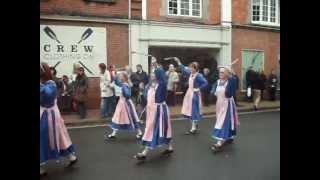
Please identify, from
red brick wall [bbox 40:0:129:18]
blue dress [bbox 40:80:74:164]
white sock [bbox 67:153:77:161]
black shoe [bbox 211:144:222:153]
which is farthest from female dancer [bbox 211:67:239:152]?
blue dress [bbox 40:80:74:164]

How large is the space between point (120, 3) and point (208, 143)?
120 cm

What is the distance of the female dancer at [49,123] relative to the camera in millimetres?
3279

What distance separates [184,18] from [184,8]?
7 centimetres

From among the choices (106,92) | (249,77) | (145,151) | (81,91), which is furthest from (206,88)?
(81,91)

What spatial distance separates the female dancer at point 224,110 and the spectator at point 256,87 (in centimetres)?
21

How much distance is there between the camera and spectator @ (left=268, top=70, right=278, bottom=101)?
3.84 meters

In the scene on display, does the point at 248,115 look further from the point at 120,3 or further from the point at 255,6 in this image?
the point at 120,3

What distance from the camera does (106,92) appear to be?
3367 mm

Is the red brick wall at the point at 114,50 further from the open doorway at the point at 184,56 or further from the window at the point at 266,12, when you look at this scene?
the window at the point at 266,12

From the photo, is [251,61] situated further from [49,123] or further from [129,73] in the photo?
[49,123]

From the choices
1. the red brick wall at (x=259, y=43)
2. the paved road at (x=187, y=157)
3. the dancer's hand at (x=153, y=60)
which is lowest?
the paved road at (x=187, y=157)

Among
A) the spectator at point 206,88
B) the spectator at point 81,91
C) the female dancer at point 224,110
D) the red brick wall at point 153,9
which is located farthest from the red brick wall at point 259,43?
the spectator at point 81,91
